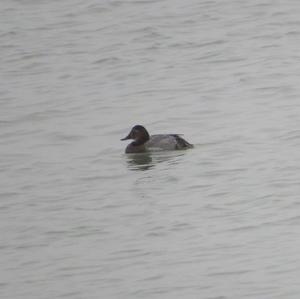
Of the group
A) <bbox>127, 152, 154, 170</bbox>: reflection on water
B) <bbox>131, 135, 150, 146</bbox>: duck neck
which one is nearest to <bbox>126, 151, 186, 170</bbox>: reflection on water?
<bbox>127, 152, 154, 170</bbox>: reflection on water

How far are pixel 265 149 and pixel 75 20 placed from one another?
9989 millimetres

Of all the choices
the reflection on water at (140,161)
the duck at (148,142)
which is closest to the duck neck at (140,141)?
the duck at (148,142)

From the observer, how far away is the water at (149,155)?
11781mm

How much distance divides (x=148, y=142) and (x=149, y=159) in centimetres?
21

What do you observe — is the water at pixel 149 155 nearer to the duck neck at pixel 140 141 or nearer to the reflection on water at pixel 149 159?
the reflection on water at pixel 149 159

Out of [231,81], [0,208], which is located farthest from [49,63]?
[0,208]

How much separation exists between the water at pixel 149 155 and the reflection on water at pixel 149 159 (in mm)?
32

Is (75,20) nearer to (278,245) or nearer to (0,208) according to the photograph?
(0,208)

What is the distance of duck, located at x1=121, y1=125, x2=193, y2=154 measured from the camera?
1695cm

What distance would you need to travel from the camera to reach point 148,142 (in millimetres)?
17422

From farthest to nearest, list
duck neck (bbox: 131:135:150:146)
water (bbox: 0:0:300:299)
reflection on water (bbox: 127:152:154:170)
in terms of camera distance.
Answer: duck neck (bbox: 131:135:150:146), reflection on water (bbox: 127:152:154:170), water (bbox: 0:0:300:299)

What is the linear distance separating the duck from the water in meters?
0.13

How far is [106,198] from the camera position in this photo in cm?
1482

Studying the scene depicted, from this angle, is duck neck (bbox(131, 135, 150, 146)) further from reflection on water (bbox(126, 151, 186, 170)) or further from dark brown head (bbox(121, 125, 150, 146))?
reflection on water (bbox(126, 151, 186, 170))
